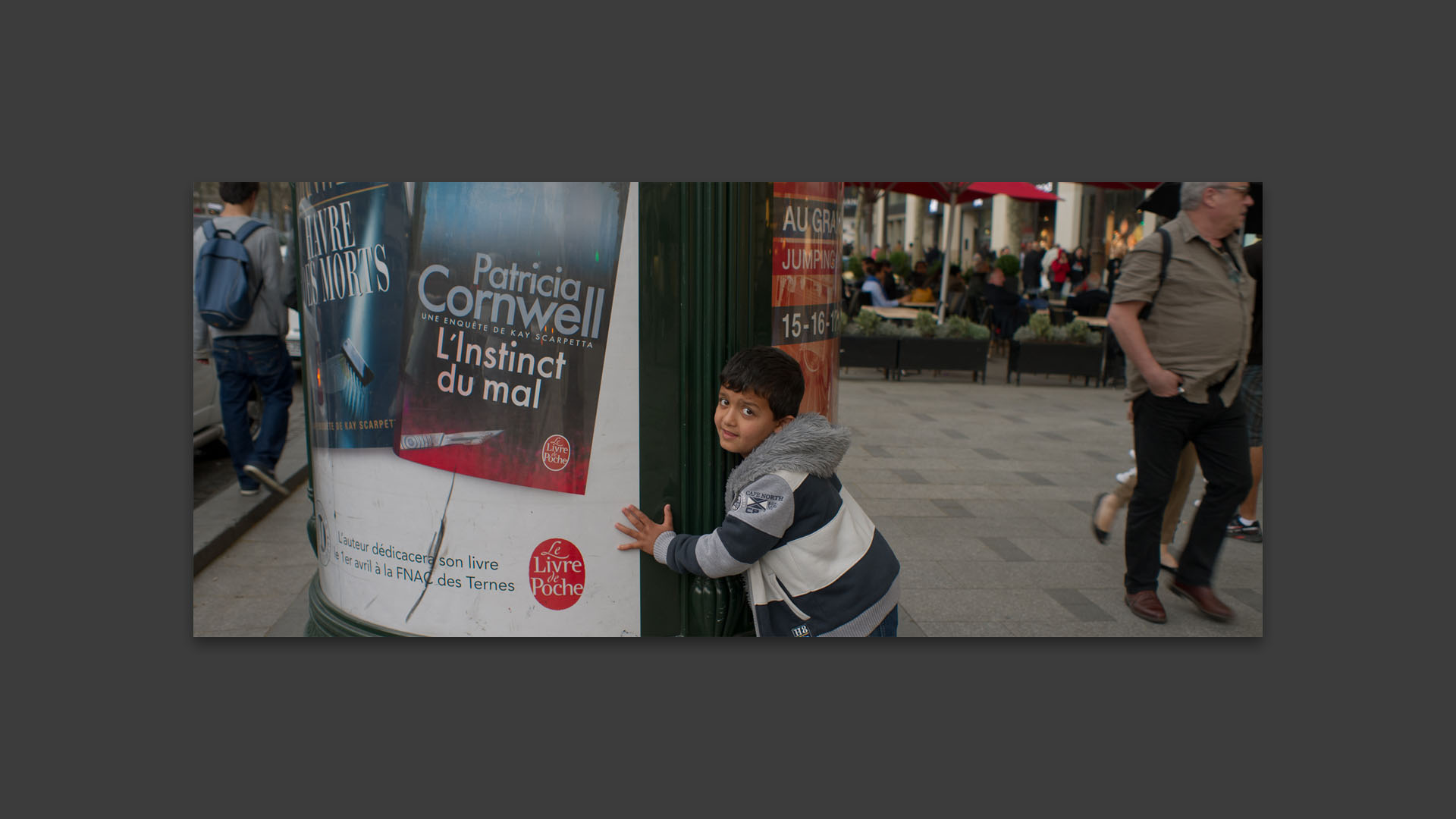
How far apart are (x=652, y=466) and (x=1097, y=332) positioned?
32.1 feet

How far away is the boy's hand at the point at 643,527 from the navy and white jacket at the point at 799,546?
0.02 metres

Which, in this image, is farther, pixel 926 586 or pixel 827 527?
pixel 926 586

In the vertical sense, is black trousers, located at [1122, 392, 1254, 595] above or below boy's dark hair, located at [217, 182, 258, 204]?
below

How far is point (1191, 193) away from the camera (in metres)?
3.47

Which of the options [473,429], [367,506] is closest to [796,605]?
[473,429]

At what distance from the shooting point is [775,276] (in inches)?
112

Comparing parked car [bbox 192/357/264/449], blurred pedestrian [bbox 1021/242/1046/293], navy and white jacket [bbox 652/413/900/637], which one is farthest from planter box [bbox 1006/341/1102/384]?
navy and white jacket [bbox 652/413/900/637]

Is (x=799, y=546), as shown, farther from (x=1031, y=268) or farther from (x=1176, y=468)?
(x=1031, y=268)

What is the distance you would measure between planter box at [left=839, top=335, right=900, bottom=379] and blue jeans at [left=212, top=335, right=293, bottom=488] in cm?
705

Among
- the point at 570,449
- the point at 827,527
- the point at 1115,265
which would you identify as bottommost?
the point at 827,527

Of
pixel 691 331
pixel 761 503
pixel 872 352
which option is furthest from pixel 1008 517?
pixel 872 352

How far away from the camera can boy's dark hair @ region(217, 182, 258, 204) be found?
3.91 m

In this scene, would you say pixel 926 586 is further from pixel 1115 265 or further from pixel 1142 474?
pixel 1115 265

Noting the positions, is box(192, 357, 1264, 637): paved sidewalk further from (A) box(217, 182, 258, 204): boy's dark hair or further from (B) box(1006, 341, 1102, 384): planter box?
(B) box(1006, 341, 1102, 384): planter box
